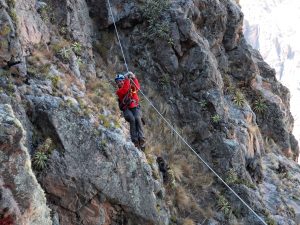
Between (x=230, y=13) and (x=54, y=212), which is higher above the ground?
(x=230, y=13)

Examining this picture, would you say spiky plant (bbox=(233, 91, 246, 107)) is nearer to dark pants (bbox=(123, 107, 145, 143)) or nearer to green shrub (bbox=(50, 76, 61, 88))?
dark pants (bbox=(123, 107, 145, 143))

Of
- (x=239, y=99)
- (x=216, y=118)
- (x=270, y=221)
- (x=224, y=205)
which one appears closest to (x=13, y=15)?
(x=216, y=118)

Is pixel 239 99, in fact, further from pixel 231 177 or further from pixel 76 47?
pixel 76 47

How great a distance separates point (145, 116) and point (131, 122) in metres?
3.28

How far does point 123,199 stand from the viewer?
36.5ft

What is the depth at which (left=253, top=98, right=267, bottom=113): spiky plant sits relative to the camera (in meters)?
20.7

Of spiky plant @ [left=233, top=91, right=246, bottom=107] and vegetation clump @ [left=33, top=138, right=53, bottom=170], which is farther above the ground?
spiky plant @ [left=233, top=91, right=246, bottom=107]

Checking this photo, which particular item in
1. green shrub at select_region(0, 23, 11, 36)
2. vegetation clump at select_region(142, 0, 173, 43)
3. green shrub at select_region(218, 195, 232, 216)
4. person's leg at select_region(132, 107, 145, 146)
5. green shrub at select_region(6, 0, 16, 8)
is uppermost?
vegetation clump at select_region(142, 0, 173, 43)

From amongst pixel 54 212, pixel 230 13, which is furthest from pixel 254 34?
pixel 54 212

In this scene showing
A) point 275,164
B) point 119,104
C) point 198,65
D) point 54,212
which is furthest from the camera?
point 275,164

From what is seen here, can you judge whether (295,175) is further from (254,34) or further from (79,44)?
(254,34)

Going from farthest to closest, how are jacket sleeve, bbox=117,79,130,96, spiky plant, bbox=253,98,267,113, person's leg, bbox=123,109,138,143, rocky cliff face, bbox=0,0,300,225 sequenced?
spiky plant, bbox=253,98,267,113 < jacket sleeve, bbox=117,79,130,96 < person's leg, bbox=123,109,138,143 < rocky cliff face, bbox=0,0,300,225

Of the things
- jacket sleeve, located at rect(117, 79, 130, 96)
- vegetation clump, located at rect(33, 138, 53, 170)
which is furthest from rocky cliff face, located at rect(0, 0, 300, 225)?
jacket sleeve, located at rect(117, 79, 130, 96)

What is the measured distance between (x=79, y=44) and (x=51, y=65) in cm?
306
